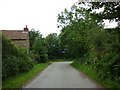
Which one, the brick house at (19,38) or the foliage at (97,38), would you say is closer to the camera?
the foliage at (97,38)

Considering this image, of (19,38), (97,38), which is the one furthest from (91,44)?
(19,38)

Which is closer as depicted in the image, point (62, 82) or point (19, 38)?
point (62, 82)

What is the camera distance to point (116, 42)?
10.1 metres

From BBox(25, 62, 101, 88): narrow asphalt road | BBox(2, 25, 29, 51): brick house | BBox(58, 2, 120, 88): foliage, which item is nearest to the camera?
BBox(58, 2, 120, 88): foliage

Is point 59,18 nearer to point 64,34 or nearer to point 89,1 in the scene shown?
point 64,34

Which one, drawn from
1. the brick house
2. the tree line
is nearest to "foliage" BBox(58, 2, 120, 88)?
the tree line

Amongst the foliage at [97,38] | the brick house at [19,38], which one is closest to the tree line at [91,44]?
the foliage at [97,38]

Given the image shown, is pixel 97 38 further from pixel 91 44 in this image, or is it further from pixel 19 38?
pixel 19 38

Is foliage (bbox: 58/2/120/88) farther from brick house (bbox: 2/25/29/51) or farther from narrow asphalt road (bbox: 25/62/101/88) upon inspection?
brick house (bbox: 2/25/29/51)

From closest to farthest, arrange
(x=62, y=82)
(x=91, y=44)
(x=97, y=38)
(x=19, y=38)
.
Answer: (x=62, y=82) → (x=97, y=38) → (x=91, y=44) → (x=19, y=38)

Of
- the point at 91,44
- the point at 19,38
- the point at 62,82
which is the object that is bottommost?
the point at 62,82

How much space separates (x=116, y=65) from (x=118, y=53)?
3.59ft

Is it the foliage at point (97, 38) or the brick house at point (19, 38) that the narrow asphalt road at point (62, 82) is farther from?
the brick house at point (19, 38)

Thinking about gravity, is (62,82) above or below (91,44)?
below
